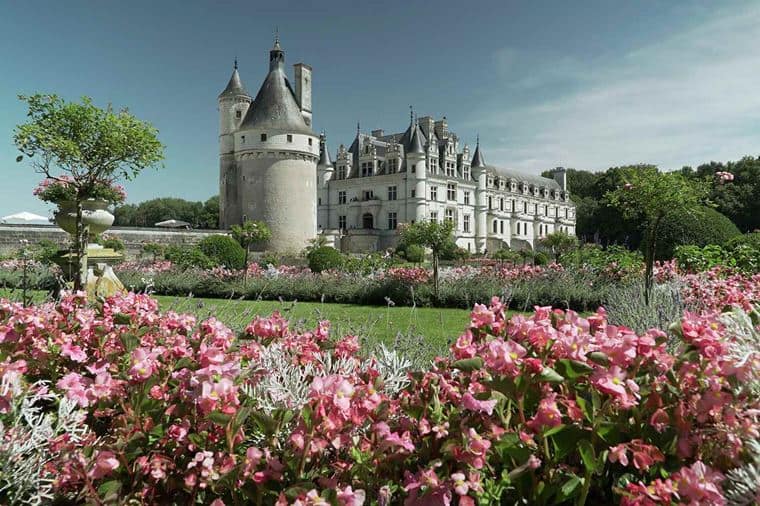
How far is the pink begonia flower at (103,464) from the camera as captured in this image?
1403 millimetres

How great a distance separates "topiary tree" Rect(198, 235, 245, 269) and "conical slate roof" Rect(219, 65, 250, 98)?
19.8 metres

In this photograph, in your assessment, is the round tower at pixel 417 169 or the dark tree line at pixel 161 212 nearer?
the round tower at pixel 417 169

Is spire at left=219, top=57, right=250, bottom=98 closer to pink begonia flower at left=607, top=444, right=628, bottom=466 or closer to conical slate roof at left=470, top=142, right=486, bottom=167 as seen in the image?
conical slate roof at left=470, top=142, right=486, bottom=167

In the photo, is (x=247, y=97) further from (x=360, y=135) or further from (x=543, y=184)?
(x=543, y=184)

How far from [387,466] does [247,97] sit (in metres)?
37.9

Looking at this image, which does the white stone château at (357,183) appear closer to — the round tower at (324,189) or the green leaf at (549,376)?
the round tower at (324,189)

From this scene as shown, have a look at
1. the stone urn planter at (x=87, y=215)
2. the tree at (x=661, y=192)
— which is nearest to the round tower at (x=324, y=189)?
the stone urn planter at (x=87, y=215)

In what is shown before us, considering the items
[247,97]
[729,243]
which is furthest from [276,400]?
[247,97]

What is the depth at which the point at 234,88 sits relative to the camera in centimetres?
3634

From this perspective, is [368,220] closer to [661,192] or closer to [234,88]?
[234,88]

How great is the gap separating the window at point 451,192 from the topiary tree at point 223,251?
89.8ft

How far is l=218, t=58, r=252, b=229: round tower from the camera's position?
115 ft

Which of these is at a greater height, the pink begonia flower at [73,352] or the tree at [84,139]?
the tree at [84,139]

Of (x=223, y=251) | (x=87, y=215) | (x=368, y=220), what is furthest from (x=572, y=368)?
(x=368, y=220)
